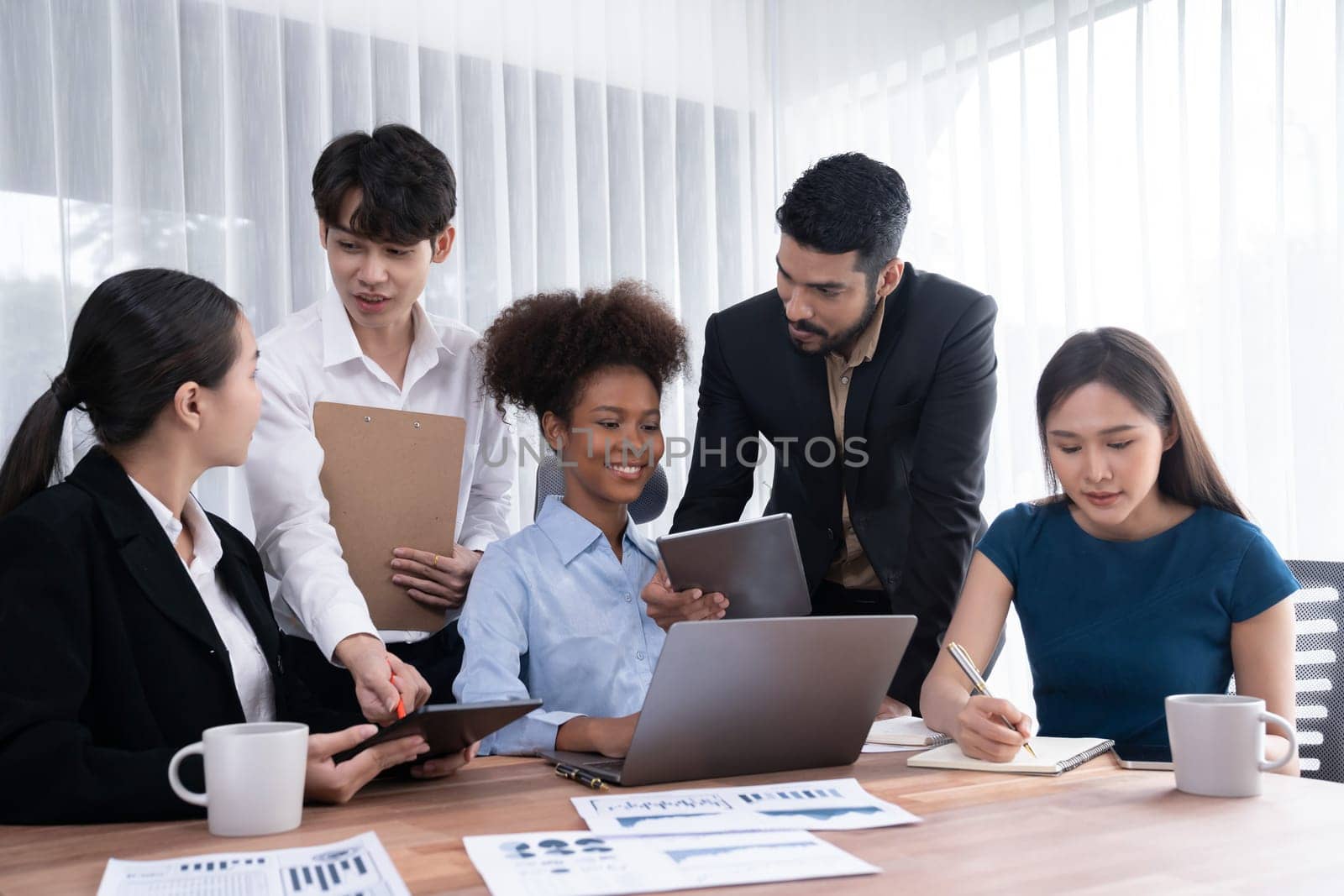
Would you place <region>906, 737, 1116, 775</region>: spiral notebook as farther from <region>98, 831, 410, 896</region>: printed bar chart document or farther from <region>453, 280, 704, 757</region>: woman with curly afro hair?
<region>98, 831, 410, 896</region>: printed bar chart document

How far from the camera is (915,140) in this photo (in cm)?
377

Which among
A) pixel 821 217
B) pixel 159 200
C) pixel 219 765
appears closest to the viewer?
pixel 219 765

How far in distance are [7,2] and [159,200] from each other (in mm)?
539

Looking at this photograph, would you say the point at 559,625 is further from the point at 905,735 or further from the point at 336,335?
the point at 336,335

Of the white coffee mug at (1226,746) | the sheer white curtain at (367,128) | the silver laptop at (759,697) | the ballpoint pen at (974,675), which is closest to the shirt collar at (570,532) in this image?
the silver laptop at (759,697)

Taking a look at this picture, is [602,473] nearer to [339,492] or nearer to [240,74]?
[339,492]

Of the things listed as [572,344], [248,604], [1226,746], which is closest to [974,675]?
[1226,746]

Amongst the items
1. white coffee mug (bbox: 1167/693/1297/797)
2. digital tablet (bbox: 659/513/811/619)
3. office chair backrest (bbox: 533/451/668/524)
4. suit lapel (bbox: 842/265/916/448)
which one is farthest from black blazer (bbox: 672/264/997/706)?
white coffee mug (bbox: 1167/693/1297/797)

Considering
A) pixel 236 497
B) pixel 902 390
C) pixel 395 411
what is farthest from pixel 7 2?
pixel 902 390

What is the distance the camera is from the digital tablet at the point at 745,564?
4.87 feet

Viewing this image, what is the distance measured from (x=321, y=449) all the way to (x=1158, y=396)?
50.9 inches

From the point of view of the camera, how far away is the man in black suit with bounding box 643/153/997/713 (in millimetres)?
2068

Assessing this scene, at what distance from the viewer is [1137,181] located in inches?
125

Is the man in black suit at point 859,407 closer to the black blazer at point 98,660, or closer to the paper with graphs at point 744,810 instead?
the paper with graphs at point 744,810
